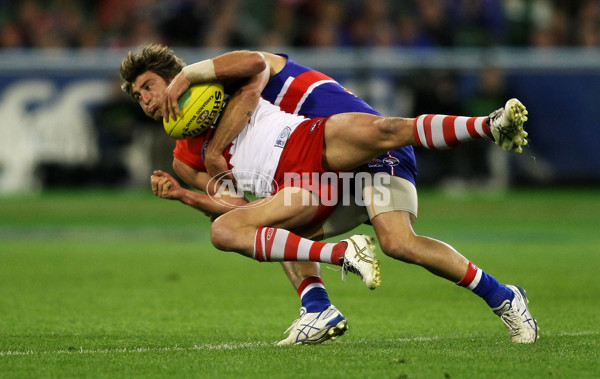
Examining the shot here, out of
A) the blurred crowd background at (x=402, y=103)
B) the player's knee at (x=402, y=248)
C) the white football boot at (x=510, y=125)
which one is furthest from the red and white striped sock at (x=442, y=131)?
the blurred crowd background at (x=402, y=103)

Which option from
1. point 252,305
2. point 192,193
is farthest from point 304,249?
point 252,305

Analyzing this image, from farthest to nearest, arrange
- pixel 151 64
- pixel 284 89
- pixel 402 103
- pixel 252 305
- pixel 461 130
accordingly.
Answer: pixel 402 103, pixel 252 305, pixel 284 89, pixel 151 64, pixel 461 130

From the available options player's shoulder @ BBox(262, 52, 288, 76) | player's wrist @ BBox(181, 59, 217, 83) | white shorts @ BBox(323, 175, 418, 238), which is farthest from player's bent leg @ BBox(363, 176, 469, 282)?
player's wrist @ BBox(181, 59, 217, 83)

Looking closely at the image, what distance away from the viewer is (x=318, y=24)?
67.4 ft

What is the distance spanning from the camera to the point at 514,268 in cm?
1127

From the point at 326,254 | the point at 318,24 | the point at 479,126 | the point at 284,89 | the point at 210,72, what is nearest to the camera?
the point at 479,126

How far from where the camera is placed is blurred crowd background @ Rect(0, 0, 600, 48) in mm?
20109

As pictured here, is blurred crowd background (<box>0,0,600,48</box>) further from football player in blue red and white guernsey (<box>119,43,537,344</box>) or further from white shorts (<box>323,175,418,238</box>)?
white shorts (<box>323,175,418,238</box>)

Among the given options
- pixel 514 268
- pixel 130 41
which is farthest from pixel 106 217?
pixel 514 268

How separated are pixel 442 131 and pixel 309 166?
0.94 m

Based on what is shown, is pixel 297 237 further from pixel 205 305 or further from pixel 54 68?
pixel 54 68

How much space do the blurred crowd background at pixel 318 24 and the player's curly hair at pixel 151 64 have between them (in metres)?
13.0

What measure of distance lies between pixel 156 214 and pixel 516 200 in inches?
245

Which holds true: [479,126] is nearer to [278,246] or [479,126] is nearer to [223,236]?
[278,246]
